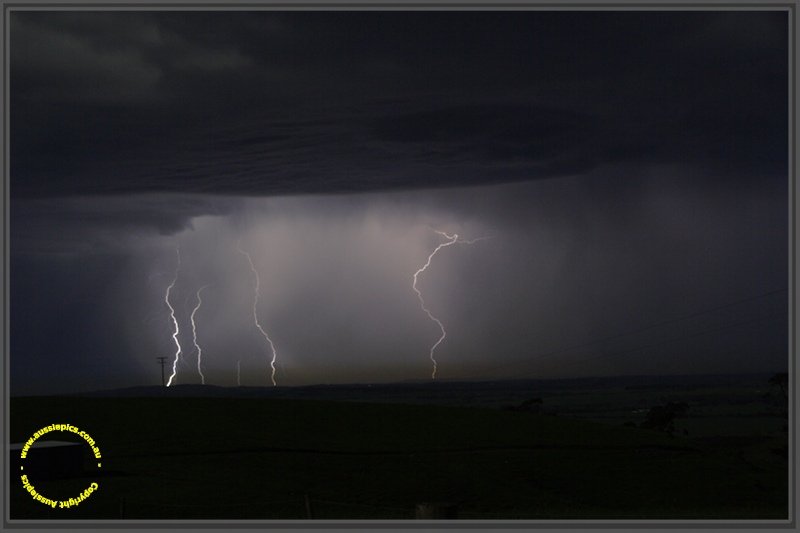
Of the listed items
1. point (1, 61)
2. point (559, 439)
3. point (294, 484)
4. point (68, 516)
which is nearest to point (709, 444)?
point (559, 439)

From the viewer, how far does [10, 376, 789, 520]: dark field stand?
29.4 m

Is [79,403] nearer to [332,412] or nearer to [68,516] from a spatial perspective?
[332,412]

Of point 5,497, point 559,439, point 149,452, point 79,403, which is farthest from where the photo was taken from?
point 79,403

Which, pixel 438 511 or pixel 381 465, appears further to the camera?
pixel 381 465

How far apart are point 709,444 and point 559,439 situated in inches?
364

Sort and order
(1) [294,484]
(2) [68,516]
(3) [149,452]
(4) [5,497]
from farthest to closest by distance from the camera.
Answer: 1. (3) [149,452]
2. (1) [294,484]
3. (2) [68,516]
4. (4) [5,497]

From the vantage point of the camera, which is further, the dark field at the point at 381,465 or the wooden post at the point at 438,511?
the dark field at the point at 381,465

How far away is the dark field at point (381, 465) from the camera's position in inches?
1157

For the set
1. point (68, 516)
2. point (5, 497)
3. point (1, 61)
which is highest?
point (1, 61)

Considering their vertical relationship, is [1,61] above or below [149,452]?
above

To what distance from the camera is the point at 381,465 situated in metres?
40.2

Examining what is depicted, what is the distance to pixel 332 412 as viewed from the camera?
60.4 metres

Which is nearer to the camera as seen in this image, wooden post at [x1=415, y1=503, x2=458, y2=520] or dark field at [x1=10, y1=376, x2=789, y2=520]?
wooden post at [x1=415, y1=503, x2=458, y2=520]
